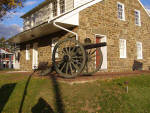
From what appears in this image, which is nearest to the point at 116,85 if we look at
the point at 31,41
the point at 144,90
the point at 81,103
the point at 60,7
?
the point at 144,90

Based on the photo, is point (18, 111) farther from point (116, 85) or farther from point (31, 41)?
point (31, 41)

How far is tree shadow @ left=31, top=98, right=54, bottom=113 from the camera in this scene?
164 inches

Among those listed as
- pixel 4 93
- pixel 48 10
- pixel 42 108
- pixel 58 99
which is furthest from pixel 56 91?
pixel 48 10

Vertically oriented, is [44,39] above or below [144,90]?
above

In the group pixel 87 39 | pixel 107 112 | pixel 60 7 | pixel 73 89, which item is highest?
pixel 60 7

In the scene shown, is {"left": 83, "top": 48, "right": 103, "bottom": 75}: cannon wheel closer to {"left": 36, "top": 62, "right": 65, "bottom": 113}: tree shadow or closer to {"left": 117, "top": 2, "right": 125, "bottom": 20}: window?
{"left": 36, "top": 62, "right": 65, "bottom": 113}: tree shadow

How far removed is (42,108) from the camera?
4.29m

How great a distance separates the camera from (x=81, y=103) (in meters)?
4.56

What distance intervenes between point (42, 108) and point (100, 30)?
7113 mm

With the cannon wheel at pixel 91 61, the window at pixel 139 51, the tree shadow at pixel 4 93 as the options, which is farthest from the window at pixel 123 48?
the tree shadow at pixel 4 93

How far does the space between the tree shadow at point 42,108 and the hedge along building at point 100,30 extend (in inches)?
192

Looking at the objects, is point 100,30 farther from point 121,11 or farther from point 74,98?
point 74,98

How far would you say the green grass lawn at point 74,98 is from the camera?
14.2ft

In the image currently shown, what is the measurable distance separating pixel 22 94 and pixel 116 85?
323 centimetres
